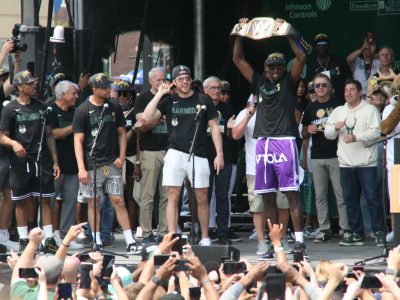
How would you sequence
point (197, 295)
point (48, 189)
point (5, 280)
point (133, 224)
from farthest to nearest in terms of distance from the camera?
point (133, 224)
point (48, 189)
point (5, 280)
point (197, 295)

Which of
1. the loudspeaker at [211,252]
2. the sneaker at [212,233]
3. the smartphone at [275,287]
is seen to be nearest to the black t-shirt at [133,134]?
the sneaker at [212,233]

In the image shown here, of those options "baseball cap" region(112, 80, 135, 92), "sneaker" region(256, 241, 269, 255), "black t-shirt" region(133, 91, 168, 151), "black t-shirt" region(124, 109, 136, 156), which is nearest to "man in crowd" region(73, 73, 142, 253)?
"black t-shirt" region(133, 91, 168, 151)

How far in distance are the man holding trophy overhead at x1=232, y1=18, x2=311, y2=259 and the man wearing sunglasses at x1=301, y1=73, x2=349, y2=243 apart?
A: 4.40 ft

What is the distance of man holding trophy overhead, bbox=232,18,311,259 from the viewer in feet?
40.0

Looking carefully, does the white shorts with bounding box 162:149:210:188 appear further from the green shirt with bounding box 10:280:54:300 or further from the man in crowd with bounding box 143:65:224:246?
the green shirt with bounding box 10:280:54:300

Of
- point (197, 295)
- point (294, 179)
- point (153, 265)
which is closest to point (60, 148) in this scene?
point (294, 179)

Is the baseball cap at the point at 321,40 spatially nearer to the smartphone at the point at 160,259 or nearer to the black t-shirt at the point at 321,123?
the black t-shirt at the point at 321,123

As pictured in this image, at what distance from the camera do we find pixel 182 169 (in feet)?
41.6

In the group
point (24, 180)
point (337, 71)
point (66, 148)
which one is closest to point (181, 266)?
point (24, 180)

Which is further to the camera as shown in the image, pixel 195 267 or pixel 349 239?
pixel 349 239

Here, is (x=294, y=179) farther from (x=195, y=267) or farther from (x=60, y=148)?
(x=195, y=267)

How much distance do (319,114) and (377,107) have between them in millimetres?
668

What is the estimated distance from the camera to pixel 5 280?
1023cm

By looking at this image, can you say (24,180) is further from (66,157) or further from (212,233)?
(212,233)
